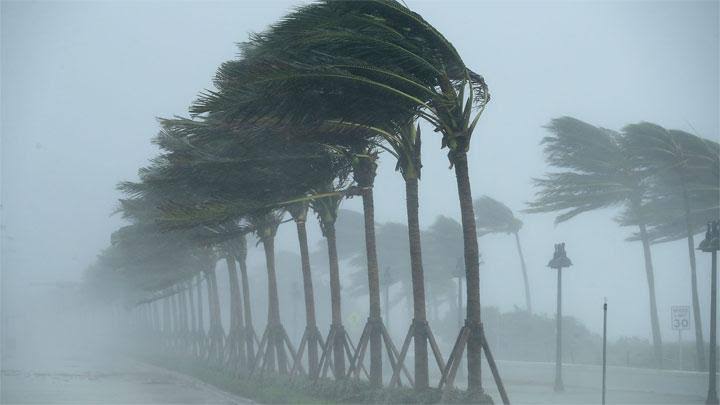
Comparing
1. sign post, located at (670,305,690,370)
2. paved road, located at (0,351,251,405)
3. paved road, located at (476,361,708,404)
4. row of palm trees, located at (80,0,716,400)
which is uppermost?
row of palm trees, located at (80,0,716,400)

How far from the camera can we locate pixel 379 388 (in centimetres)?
2030

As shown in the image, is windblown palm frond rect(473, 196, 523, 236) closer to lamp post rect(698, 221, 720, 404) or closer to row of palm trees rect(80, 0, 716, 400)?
row of palm trees rect(80, 0, 716, 400)

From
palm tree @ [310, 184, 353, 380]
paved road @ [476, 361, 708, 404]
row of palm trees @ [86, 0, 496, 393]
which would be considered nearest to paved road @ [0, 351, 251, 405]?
palm tree @ [310, 184, 353, 380]

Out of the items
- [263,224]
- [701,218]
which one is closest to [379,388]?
[263,224]

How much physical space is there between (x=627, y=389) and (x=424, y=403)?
47.9 feet

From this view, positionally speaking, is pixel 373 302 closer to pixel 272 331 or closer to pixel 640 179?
pixel 272 331

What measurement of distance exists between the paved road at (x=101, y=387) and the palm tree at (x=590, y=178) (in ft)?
59.4

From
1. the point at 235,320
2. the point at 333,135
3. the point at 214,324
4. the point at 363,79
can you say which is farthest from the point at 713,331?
the point at 214,324

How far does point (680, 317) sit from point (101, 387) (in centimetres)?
1969

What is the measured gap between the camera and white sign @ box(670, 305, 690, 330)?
27.8m

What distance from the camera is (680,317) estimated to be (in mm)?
27906

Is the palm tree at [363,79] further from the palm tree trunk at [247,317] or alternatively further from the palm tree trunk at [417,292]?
the palm tree trunk at [247,317]

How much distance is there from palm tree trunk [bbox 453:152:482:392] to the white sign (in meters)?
14.3

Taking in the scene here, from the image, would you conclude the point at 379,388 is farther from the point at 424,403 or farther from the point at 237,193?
the point at 237,193
